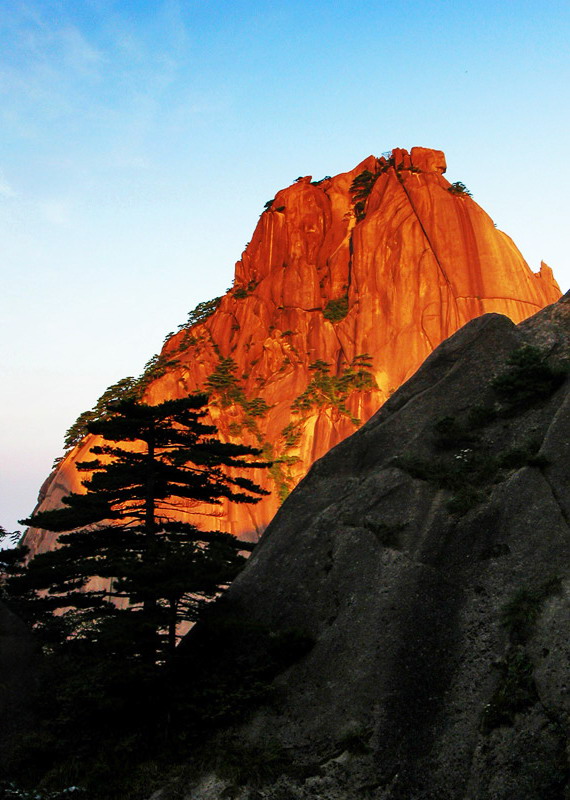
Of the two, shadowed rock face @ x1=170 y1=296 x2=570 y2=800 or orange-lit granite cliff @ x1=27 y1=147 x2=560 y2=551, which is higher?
orange-lit granite cliff @ x1=27 y1=147 x2=560 y2=551

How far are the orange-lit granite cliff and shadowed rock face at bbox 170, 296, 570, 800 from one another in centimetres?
4658

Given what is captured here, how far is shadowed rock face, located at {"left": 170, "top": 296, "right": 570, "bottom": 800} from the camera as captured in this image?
17.6 metres

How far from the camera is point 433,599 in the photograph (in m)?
21.2

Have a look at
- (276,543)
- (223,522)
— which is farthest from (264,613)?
(223,522)

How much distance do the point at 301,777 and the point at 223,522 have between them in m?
54.7

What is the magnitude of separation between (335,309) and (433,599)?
68.4 m

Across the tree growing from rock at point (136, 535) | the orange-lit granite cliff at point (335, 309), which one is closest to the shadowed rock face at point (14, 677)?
the tree growing from rock at point (136, 535)

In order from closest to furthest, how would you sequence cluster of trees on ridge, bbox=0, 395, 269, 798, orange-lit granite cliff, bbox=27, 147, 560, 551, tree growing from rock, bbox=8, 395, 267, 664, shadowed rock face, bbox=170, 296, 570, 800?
shadowed rock face, bbox=170, 296, 570, 800 → cluster of trees on ridge, bbox=0, 395, 269, 798 → tree growing from rock, bbox=8, 395, 267, 664 → orange-lit granite cliff, bbox=27, 147, 560, 551

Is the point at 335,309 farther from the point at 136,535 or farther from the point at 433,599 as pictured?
the point at 433,599

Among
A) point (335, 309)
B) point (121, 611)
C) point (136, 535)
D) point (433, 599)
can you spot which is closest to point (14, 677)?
point (121, 611)

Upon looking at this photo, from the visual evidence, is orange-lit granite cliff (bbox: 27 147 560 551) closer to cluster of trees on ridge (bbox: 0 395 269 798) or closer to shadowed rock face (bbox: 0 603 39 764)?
cluster of trees on ridge (bbox: 0 395 269 798)

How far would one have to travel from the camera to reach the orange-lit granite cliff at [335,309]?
78875mm

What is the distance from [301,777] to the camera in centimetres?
1866

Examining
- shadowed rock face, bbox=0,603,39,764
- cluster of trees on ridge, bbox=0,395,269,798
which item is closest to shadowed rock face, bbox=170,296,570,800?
cluster of trees on ridge, bbox=0,395,269,798
